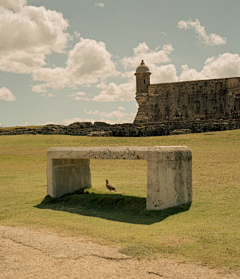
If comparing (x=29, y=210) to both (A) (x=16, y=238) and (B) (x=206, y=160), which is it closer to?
(A) (x=16, y=238)

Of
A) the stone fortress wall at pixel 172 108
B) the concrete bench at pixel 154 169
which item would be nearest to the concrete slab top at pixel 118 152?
the concrete bench at pixel 154 169

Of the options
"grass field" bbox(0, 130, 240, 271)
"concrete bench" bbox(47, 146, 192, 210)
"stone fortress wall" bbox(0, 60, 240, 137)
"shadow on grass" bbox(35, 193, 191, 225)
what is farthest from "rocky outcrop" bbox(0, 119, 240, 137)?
"shadow on grass" bbox(35, 193, 191, 225)

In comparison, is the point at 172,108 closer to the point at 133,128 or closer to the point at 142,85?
the point at 142,85

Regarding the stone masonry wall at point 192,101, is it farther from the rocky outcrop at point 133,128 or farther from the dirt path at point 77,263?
the dirt path at point 77,263

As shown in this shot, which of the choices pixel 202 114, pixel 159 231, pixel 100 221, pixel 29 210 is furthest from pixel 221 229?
pixel 202 114

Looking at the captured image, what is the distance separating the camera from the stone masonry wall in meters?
34.6

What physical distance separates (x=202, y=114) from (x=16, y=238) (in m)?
32.4

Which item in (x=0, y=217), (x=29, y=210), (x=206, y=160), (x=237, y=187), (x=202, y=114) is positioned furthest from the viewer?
(x=202, y=114)

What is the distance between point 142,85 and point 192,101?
655cm

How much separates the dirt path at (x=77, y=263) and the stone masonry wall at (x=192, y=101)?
3189 centimetres

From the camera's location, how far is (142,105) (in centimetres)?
3856

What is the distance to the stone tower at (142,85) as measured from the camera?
36906 mm

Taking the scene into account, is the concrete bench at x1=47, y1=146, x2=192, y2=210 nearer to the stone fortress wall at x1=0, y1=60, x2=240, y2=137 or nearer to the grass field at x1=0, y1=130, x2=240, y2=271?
the grass field at x1=0, y1=130, x2=240, y2=271

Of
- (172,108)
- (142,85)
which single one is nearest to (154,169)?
(172,108)
